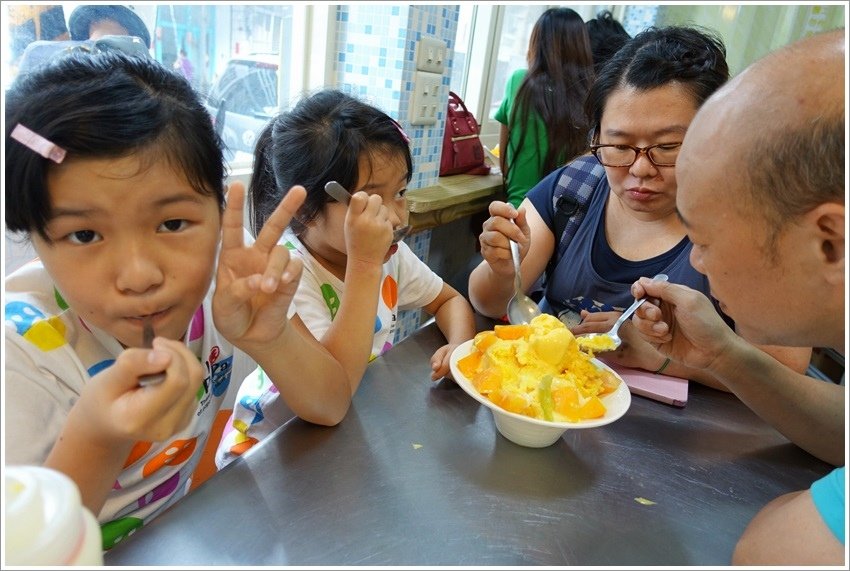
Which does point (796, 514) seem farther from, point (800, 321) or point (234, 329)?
point (234, 329)

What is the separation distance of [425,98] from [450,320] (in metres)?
1.25

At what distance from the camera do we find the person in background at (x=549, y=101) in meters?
2.88

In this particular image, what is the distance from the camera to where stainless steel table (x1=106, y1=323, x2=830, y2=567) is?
0.64 m

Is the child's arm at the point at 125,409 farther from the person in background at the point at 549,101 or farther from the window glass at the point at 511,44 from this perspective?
the window glass at the point at 511,44

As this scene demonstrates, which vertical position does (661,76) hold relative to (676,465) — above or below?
above

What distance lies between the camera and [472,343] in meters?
1.03

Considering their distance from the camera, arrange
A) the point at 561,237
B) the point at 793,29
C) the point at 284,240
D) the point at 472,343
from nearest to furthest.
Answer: the point at 472,343
the point at 284,240
the point at 561,237
the point at 793,29

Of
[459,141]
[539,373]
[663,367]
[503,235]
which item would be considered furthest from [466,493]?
[459,141]

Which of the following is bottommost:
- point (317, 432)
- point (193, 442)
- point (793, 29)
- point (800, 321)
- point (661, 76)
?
point (193, 442)

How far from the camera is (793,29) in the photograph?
4.02 metres

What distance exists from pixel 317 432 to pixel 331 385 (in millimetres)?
75

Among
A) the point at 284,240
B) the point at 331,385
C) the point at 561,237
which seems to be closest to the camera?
the point at 331,385

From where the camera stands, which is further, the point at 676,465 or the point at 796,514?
the point at 676,465

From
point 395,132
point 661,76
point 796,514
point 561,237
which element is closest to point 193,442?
point 395,132
